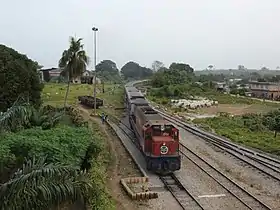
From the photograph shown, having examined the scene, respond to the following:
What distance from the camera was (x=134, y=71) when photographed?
176 m

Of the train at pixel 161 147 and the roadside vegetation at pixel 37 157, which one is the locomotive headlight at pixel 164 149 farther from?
the roadside vegetation at pixel 37 157

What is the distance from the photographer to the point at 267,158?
25.7m

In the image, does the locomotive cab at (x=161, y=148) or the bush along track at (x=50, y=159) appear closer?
the bush along track at (x=50, y=159)

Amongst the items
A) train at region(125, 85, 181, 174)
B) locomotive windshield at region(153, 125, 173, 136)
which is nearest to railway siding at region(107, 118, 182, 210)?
train at region(125, 85, 181, 174)

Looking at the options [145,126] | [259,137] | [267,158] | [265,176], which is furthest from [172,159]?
[259,137]

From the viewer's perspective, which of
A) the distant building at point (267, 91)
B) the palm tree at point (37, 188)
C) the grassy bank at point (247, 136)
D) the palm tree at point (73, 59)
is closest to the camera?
the palm tree at point (37, 188)

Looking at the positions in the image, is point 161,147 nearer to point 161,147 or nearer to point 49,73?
point 161,147

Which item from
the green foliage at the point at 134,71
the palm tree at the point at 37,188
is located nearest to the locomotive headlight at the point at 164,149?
the palm tree at the point at 37,188

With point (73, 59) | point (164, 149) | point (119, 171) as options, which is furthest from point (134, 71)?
point (164, 149)

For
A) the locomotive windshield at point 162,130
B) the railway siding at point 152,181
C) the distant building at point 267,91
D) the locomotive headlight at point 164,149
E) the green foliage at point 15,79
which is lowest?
the distant building at point 267,91

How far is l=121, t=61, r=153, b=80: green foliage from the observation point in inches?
6764

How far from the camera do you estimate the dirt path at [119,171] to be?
52.1 ft

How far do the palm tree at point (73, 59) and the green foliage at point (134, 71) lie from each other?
423ft

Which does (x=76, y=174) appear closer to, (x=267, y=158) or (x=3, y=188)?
(x=3, y=188)
